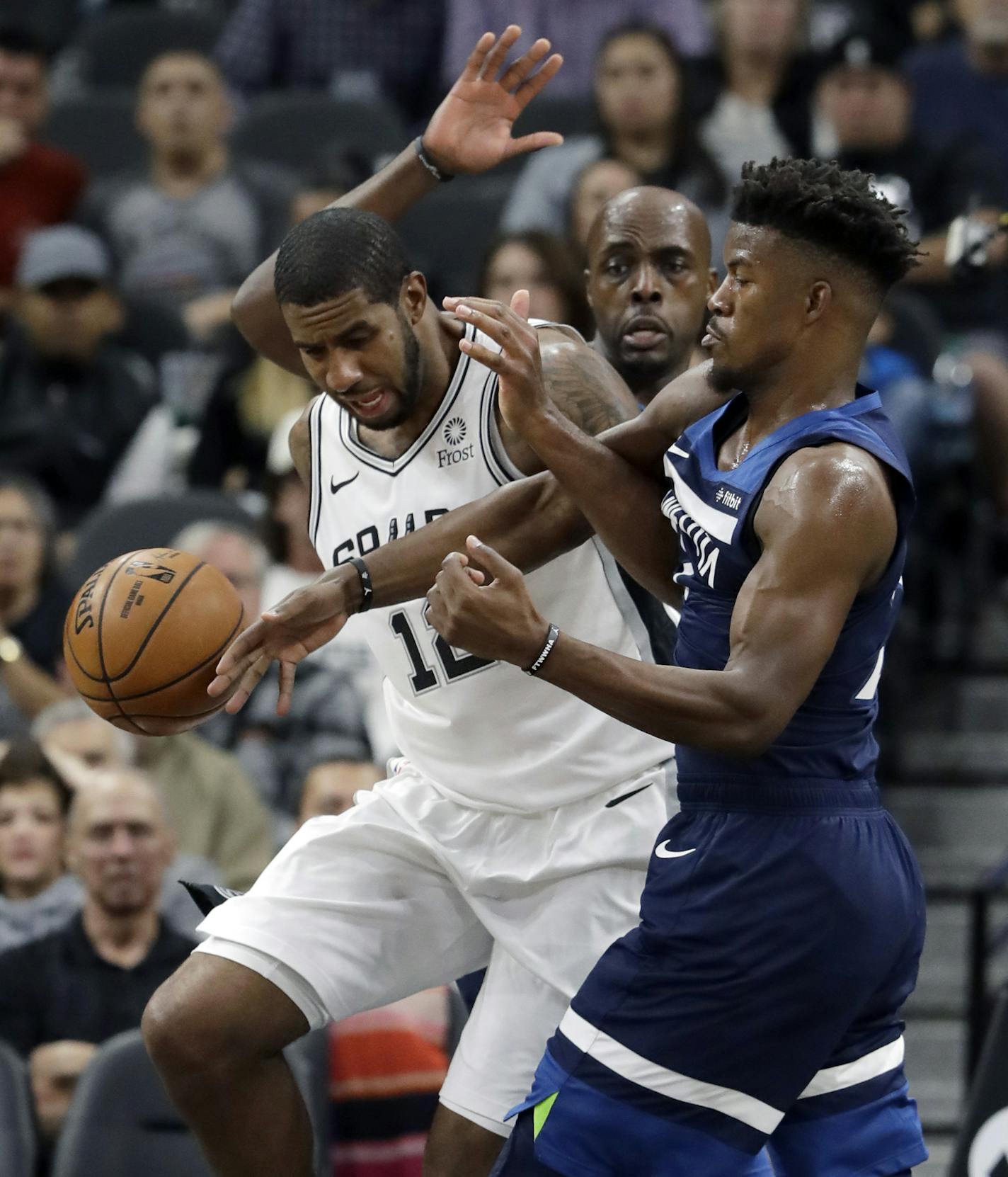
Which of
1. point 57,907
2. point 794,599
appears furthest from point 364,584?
point 57,907

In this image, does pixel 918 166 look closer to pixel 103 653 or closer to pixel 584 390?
pixel 584 390

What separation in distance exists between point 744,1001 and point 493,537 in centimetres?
103

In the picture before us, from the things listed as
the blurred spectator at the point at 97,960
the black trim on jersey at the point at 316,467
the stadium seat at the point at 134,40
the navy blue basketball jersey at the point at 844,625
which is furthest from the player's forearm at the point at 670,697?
the stadium seat at the point at 134,40

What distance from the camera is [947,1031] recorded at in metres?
6.61

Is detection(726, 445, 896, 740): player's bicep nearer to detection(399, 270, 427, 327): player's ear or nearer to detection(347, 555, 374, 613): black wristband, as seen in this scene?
detection(347, 555, 374, 613): black wristband

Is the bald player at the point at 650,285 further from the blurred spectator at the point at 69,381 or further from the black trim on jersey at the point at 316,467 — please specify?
the blurred spectator at the point at 69,381

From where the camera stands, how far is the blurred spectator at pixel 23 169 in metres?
9.52

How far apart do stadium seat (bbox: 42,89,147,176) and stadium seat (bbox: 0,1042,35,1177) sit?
21.9 feet

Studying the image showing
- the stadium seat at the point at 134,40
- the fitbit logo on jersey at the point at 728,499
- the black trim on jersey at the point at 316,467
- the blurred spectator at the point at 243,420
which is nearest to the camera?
the fitbit logo on jersey at the point at 728,499

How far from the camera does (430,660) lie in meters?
4.11

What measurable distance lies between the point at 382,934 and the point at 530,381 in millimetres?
1160

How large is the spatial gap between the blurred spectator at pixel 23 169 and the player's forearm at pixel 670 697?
261 inches

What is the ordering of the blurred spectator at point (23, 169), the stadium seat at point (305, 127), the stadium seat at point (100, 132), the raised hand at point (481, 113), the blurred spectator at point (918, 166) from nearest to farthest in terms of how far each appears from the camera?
1. the raised hand at point (481, 113)
2. the blurred spectator at point (918, 166)
3. the blurred spectator at point (23, 169)
4. the stadium seat at point (305, 127)
5. the stadium seat at point (100, 132)

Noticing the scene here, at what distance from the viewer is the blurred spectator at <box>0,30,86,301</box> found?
952 centimetres
